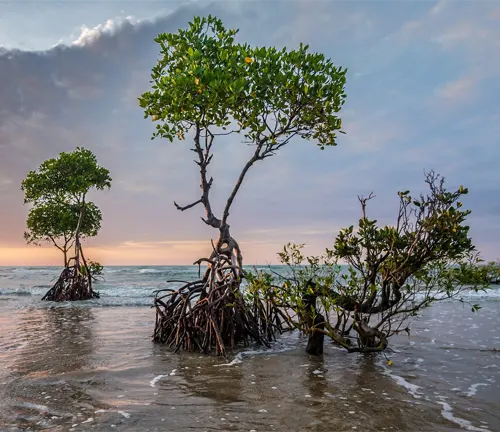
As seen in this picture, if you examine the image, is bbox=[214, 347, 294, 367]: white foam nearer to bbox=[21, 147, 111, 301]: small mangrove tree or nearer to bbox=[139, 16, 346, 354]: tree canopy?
Result: bbox=[139, 16, 346, 354]: tree canopy

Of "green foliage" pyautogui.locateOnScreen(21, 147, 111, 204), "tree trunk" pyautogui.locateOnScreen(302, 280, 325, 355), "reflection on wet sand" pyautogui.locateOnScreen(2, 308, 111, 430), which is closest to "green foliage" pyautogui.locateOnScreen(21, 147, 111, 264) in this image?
"green foliage" pyautogui.locateOnScreen(21, 147, 111, 204)

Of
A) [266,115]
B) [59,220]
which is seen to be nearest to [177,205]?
[266,115]

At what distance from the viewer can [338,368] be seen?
7.68 m

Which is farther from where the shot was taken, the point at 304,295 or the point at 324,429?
the point at 304,295

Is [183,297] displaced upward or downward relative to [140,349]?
upward

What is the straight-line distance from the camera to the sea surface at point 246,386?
514 cm

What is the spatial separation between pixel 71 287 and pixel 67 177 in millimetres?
5431

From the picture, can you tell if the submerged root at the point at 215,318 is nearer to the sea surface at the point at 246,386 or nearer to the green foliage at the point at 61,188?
the sea surface at the point at 246,386

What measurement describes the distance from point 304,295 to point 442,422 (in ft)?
12.0

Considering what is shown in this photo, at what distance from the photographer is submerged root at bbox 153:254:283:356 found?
9094 mm

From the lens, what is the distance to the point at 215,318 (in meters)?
9.05

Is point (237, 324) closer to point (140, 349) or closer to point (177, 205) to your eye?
point (140, 349)

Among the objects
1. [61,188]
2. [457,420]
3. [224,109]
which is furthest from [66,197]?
[457,420]

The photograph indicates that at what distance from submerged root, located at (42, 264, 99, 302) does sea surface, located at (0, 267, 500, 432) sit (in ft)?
33.4
